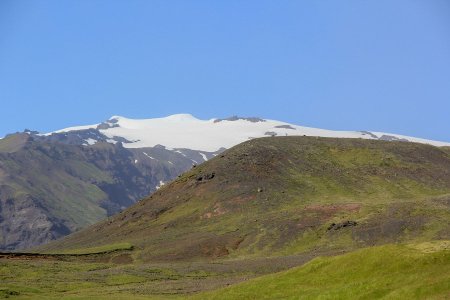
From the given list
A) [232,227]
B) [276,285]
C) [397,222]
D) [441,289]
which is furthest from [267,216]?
[441,289]

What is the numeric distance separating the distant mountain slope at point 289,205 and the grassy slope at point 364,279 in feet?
189

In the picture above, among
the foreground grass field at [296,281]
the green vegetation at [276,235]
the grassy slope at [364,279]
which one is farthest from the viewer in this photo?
the green vegetation at [276,235]

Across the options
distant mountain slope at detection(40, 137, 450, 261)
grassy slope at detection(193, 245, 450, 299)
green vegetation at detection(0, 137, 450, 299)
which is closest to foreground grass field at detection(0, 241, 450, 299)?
grassy slope at detection(193, 245, 450, 299)

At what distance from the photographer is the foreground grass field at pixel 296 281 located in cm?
4525

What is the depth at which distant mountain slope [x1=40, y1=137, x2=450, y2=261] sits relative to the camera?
123m

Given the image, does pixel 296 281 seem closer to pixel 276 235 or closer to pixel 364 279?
pixel 364 279

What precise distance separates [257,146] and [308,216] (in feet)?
193

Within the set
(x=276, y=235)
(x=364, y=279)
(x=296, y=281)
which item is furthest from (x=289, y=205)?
(x=364, y=279)

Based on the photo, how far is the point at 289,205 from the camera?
15288cm

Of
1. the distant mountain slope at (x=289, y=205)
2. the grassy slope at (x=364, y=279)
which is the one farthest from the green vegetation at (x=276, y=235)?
the distant mountain slope at (x=289, y=205)

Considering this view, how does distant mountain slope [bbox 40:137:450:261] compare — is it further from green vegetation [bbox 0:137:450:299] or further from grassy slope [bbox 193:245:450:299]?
grassy slope [bbox 193:245:450:299]

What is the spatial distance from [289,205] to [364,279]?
104 meters

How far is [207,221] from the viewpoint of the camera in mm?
151500

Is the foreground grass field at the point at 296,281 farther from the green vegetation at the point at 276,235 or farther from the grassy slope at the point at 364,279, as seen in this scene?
the green vegetation at the point at 276,235
